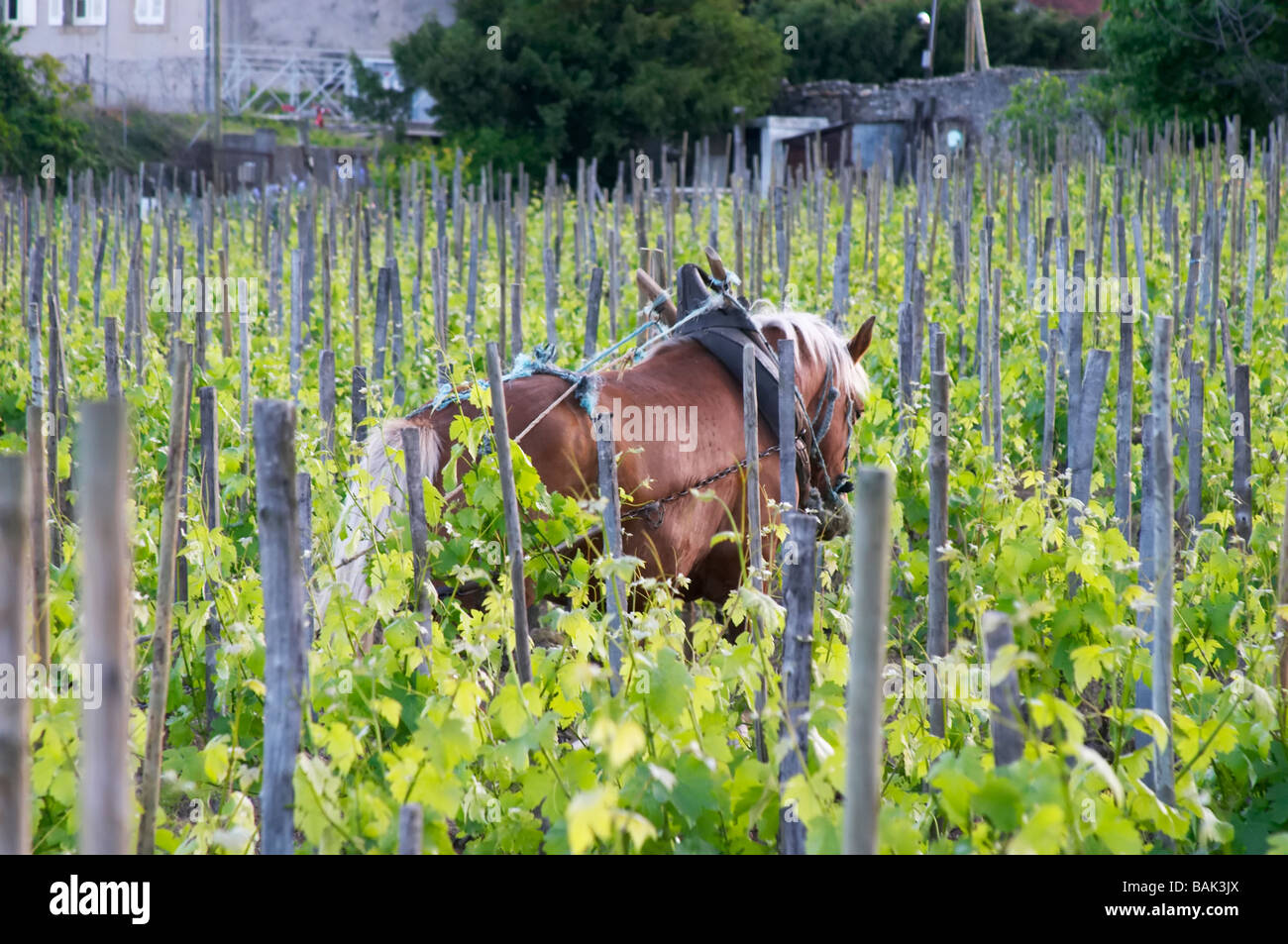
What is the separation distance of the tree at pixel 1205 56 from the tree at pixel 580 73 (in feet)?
24.8

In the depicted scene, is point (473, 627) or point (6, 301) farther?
point (6, 301)

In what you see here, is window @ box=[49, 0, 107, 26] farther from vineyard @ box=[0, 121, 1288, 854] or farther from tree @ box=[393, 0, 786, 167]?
vineyard @ box=[0, 121, 1288, 854]

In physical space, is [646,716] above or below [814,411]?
below

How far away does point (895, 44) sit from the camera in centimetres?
2708

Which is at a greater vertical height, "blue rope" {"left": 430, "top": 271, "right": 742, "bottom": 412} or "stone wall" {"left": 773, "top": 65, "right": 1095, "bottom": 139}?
"stone wall" {"left": 773, "top": 65, "right": 1095, "bottom": 139}

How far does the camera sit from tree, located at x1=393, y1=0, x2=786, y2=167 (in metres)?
21.2

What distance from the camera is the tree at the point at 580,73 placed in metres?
21.2

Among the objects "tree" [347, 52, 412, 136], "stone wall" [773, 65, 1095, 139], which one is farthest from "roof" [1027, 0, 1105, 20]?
"tree" [347, 52, 412, 136]

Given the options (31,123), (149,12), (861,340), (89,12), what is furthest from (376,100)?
(861,340)

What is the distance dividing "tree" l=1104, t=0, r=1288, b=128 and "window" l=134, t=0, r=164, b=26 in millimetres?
18468

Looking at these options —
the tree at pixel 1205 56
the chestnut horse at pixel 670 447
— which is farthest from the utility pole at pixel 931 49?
the chestnut horse at pixel 670 447

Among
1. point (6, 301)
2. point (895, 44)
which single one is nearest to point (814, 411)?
point (6, 301)
